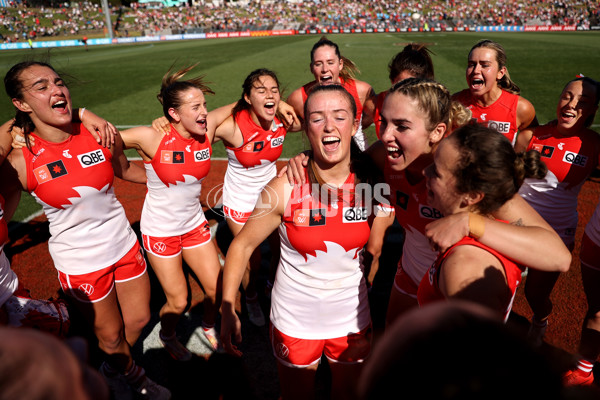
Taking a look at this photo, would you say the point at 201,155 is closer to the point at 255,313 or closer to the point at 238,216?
the point at 238,216

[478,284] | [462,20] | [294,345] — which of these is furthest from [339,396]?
[462,20]

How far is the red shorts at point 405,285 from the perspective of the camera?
2.73 meters

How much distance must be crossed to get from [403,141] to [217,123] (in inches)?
101

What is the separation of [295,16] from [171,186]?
66.4 m

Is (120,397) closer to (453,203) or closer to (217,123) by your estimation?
(217,123)

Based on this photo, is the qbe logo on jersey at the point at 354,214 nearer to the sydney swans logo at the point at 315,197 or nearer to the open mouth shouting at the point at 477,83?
the sydney swans logo at the point at 315,197

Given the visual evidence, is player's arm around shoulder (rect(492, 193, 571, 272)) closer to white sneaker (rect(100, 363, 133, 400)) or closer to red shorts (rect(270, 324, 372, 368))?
red shorts (rect(270, 324, 372, 368))

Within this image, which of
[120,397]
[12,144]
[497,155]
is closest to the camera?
[497,155]

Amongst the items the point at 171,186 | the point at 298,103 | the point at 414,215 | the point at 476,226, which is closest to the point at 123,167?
the point at 171,186

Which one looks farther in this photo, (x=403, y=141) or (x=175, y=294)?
(x=175, y=294)

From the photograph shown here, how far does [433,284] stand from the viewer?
5.88 feet

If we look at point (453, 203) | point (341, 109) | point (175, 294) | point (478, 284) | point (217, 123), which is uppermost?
point (341, 109)

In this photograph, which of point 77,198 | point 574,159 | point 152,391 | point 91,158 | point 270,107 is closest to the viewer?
point 77,198

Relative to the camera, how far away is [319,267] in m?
2.39
